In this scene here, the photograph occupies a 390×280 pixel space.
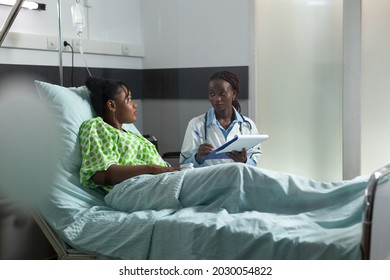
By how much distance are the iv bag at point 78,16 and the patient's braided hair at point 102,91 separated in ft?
0.87

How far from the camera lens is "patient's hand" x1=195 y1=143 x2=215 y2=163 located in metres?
2.10

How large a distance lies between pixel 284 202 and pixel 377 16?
80cm

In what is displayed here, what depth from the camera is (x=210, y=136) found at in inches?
83.4

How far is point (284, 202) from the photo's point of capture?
1850mm

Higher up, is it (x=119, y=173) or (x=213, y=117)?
(x=213, y=117)

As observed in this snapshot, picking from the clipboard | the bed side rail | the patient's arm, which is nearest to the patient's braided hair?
the patient's arm

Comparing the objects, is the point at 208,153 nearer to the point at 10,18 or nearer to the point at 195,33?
the point at 195,33

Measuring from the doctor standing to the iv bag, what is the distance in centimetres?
63

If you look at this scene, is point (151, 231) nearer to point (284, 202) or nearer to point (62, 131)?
point (284, 202)

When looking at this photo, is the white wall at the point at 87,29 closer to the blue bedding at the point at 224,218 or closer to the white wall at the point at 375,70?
the blue bedding at the point at 224,218

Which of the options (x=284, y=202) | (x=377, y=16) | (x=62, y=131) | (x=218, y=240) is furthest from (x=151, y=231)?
(x=377, y=16)

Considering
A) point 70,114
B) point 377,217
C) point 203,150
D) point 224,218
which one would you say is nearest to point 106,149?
point 70,114

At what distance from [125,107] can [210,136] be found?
14.3 inches

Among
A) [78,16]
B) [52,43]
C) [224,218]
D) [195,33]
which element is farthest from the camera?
[52,43]
